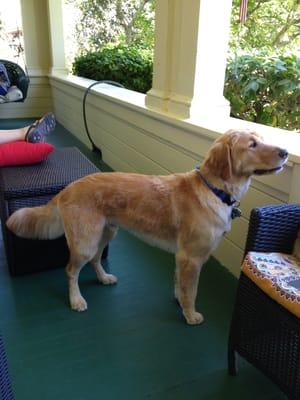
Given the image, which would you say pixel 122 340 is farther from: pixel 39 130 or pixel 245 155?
pixel 39 130

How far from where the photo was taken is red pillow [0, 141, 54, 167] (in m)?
2.09

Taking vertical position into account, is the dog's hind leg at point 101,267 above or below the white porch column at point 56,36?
below

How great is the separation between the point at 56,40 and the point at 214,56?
4841 millimetres

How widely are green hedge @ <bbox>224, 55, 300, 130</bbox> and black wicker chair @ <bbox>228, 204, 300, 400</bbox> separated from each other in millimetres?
1411

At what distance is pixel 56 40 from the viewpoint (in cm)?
617

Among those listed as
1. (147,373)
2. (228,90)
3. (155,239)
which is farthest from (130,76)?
(147,373)

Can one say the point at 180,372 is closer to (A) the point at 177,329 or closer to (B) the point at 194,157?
(A) the point at 177,329

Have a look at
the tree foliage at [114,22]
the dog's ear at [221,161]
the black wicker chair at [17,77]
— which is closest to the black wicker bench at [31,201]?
the dog's ear at [221,161]

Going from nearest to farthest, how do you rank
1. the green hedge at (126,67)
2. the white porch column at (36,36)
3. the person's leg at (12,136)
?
1. the person's leg at (12,136)
2. the green hedge at (126,67)
3. the white porch column at (36,36)

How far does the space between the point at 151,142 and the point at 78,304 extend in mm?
1499

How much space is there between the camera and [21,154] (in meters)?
2.11

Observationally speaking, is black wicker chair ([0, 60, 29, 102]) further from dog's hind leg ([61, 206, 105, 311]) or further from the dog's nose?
the dog's nose

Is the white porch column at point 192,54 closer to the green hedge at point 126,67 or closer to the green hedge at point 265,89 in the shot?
the green hedge at point 265,89

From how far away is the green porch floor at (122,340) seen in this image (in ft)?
4.26
